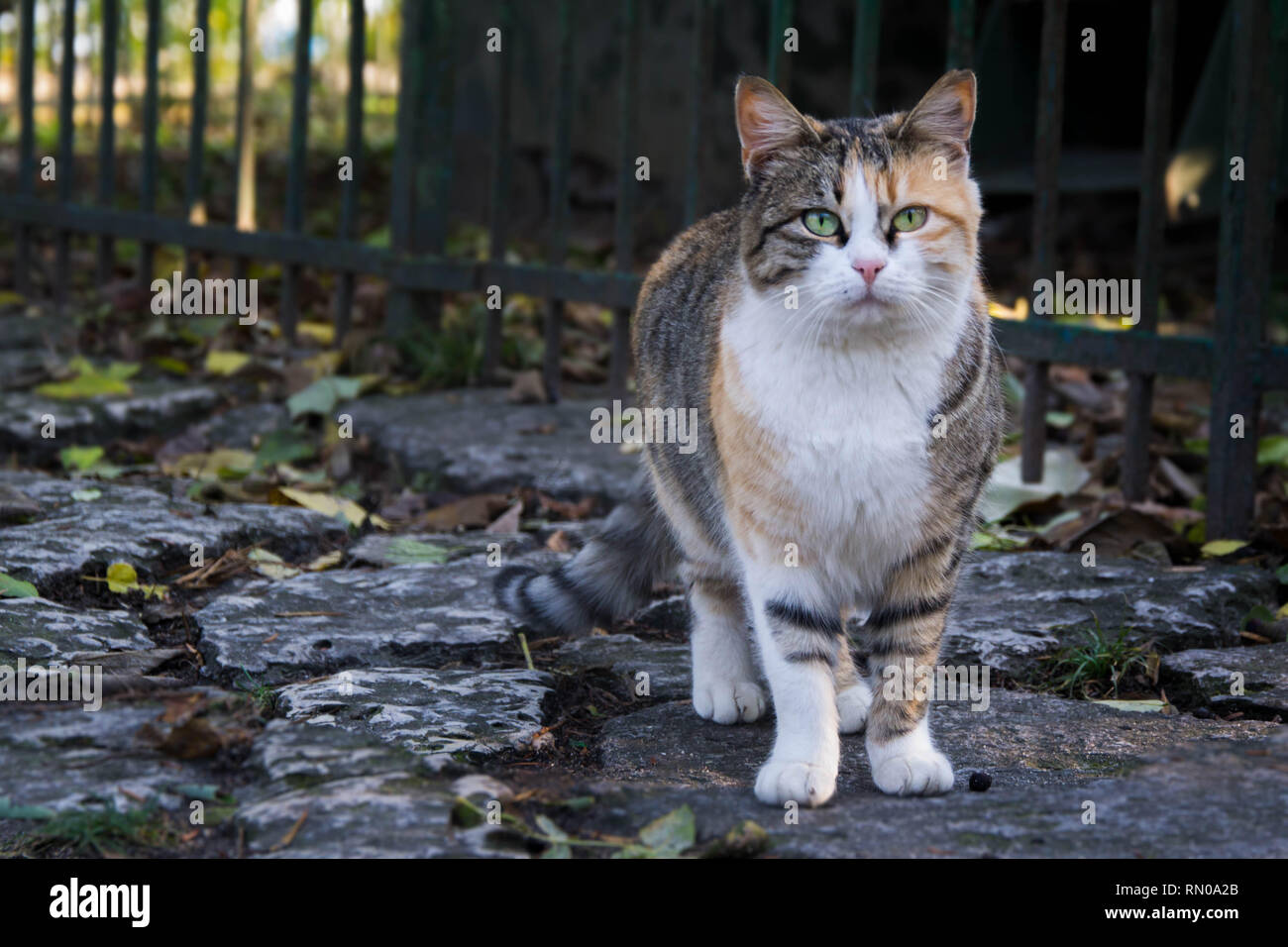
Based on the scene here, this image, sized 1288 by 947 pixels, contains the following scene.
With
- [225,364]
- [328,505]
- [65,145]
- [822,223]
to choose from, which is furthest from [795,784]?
[65,145]

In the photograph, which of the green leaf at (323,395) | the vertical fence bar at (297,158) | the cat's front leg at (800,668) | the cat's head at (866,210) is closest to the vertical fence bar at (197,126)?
the vertical fence bar at (297,158)

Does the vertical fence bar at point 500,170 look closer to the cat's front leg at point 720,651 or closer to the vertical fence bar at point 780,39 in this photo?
the vertical fence bar at point 780,39

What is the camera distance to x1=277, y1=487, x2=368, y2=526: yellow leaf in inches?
145

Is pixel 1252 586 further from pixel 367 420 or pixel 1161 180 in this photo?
pixel 367 420

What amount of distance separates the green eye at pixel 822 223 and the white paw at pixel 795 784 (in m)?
0.88

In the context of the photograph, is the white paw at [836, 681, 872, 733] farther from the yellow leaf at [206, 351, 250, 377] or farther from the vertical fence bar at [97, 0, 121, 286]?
the vertical fence bar at [97, 0, 121, 286]

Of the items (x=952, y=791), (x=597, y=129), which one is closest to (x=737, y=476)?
(x=952, y=791)

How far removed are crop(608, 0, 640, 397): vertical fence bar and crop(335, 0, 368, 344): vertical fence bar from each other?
1041mm

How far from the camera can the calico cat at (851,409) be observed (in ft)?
7.55

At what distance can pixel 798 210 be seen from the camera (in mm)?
2430

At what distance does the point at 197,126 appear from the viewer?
218 inches
